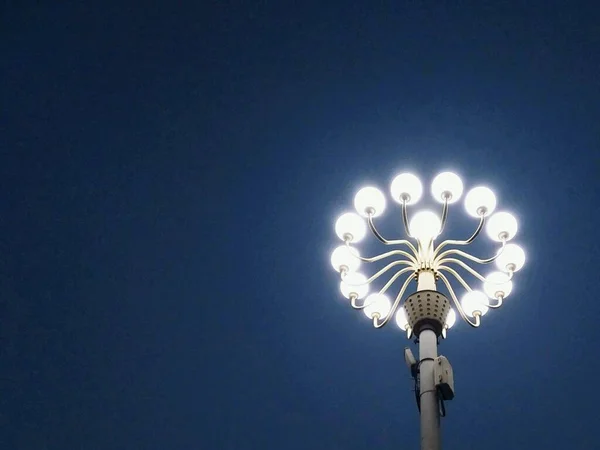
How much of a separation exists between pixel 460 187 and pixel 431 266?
1.03 meters

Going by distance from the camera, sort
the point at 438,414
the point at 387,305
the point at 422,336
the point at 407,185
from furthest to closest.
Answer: the point at 387,305, the point at 407,185, the point at 422,336, the point at 438,414

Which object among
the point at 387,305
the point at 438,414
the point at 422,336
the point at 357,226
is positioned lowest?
the point at 438,414

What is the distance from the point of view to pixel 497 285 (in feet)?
30.9

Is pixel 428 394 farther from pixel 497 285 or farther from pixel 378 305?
pixel 497 285

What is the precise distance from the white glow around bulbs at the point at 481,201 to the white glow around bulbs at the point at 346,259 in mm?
1576

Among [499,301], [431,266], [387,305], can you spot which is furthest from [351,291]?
[499,301]

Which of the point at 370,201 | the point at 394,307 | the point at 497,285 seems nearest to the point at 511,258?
the point at 497,285

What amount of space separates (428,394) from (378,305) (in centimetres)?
214

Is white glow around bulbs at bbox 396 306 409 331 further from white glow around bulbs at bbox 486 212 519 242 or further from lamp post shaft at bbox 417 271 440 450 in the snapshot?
white glow around bulbs at bbox 486 212 519 242

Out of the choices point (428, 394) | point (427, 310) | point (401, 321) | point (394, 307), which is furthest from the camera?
point (401, 321)

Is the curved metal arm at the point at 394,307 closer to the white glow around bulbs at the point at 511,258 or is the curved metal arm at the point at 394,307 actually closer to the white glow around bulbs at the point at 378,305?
the white glow around bulbs at the point at 378,305

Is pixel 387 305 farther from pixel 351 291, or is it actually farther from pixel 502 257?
pixel 502 257

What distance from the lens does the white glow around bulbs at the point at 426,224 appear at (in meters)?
8.96

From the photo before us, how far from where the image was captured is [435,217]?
898 cm
